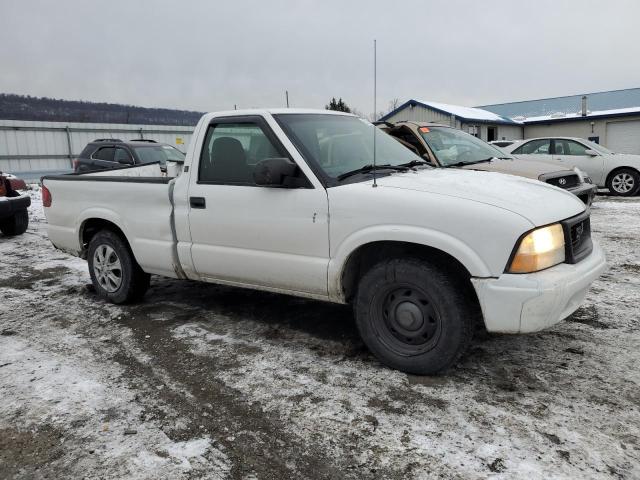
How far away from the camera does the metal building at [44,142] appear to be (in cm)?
1955

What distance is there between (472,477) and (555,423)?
0.73 meters

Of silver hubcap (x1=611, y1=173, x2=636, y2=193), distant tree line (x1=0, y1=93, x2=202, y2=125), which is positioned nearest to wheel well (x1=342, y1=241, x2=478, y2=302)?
silver hubcap (x1=611, y1=173, x2=636, y2=193)

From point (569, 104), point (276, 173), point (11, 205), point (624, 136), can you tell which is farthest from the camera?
point (569, 104)

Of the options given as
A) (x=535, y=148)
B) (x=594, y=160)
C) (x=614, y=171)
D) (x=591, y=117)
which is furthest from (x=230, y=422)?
(x=591, y=117)

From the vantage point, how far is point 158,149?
12836 millimetres

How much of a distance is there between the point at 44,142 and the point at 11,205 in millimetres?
13354

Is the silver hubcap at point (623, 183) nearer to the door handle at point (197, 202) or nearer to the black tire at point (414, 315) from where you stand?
the black tire at point (414, 315)

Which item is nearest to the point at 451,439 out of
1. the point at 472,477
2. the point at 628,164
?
the point at 472,477

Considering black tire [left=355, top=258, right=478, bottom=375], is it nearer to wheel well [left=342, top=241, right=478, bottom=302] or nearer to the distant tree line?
wheel well [left=342, top=241, right=478, bottom=302]

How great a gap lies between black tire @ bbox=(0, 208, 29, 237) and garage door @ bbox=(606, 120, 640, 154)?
28.1m

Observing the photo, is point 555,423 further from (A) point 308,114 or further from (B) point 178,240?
(B) point 178,240

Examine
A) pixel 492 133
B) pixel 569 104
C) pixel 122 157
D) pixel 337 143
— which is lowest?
pixel 337 143

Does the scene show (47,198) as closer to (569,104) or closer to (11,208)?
(11,208)

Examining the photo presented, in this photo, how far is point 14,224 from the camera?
30.2ft
